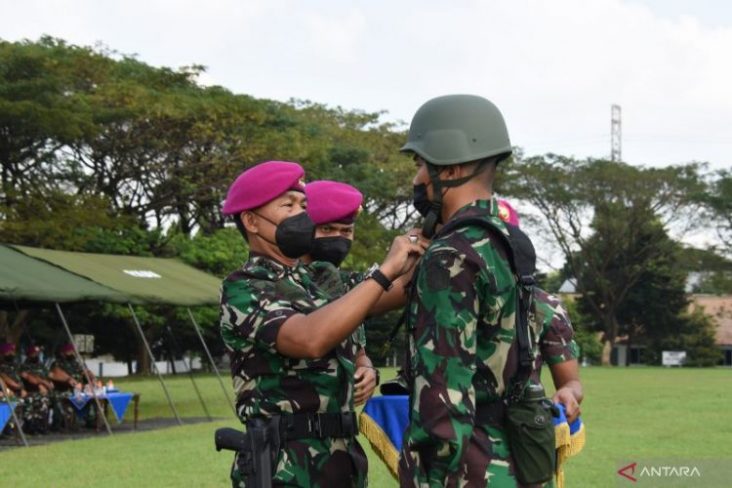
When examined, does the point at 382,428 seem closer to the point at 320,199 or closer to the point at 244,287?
the point at 244,287

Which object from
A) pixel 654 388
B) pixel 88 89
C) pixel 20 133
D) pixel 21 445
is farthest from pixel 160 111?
pixel 21 445

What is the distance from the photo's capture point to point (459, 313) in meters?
2.70

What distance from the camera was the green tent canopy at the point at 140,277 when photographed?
51.9ft

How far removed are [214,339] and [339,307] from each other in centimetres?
4239

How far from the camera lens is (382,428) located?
11.5ft

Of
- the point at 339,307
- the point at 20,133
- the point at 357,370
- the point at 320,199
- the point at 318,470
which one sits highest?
the point at 20,133

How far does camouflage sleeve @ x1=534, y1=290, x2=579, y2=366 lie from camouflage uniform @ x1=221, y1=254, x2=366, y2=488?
140cm

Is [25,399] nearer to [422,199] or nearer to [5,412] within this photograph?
[5,412]

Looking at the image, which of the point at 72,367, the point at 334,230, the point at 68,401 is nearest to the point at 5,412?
the point at 68,401


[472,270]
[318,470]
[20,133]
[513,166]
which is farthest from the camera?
[513,166]

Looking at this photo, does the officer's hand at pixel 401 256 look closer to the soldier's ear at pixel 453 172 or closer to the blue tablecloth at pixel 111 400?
the soldier's ear at pixel 453 172

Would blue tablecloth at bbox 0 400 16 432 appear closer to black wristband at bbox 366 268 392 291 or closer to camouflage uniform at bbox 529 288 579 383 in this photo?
camouflage uniform at bbox 529 288 579 383

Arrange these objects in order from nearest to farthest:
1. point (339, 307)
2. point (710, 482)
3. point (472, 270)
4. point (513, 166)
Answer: point (472, 270)
point (339, 307)
point (710, 482)
point (513, 166)

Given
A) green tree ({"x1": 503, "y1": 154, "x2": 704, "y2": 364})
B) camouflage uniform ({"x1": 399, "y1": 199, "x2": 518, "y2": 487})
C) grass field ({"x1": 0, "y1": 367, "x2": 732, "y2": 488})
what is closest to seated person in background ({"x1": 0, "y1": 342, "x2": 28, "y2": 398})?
grass field ({"x1": 0, "y1": 367, "x2": 732, "y2": 488})
